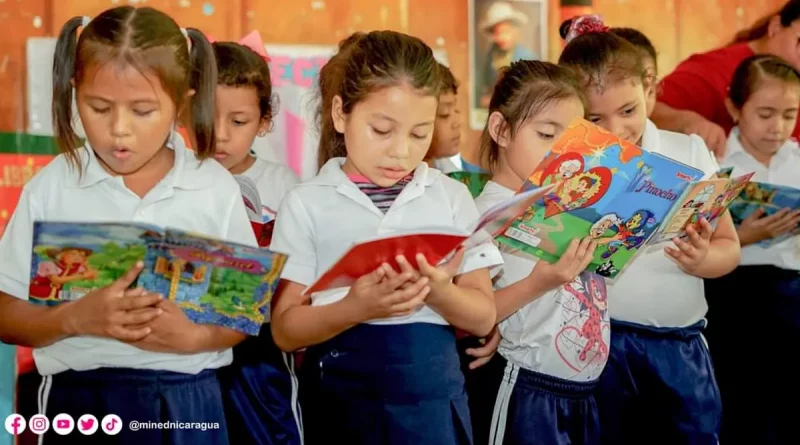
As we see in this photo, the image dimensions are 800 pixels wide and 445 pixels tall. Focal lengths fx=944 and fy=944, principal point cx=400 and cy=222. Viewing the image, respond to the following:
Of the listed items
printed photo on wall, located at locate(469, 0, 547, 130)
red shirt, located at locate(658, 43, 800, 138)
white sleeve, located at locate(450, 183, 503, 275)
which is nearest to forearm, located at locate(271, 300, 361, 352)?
white sleeve, located at locate(450, 183, 503, 275)

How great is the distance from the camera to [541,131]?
197 cm

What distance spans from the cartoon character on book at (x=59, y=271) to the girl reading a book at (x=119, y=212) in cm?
5

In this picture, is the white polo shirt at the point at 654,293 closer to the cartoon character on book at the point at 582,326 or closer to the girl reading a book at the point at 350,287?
the cartoon character on book at the point at 582,326

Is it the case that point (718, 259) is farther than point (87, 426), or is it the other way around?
point (718, 259)

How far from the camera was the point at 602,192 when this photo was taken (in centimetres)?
176

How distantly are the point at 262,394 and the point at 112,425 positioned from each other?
412 millimetres

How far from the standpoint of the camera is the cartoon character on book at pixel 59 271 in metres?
1.46

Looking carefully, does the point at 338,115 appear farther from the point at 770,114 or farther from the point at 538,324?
the point at 770,114

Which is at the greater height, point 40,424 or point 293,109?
point 293,109

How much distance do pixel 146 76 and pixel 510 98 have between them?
2.55ft

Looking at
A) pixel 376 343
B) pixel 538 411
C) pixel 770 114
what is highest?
pixel 770 114

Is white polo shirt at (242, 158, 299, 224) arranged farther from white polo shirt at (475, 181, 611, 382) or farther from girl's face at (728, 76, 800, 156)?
girl's face at (728, 76, 800, 156)

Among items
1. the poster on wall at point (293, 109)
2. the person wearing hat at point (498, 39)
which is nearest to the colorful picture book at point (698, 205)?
the poster on wall at point (293, 109)

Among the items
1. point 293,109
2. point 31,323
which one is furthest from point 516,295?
point 293,109
